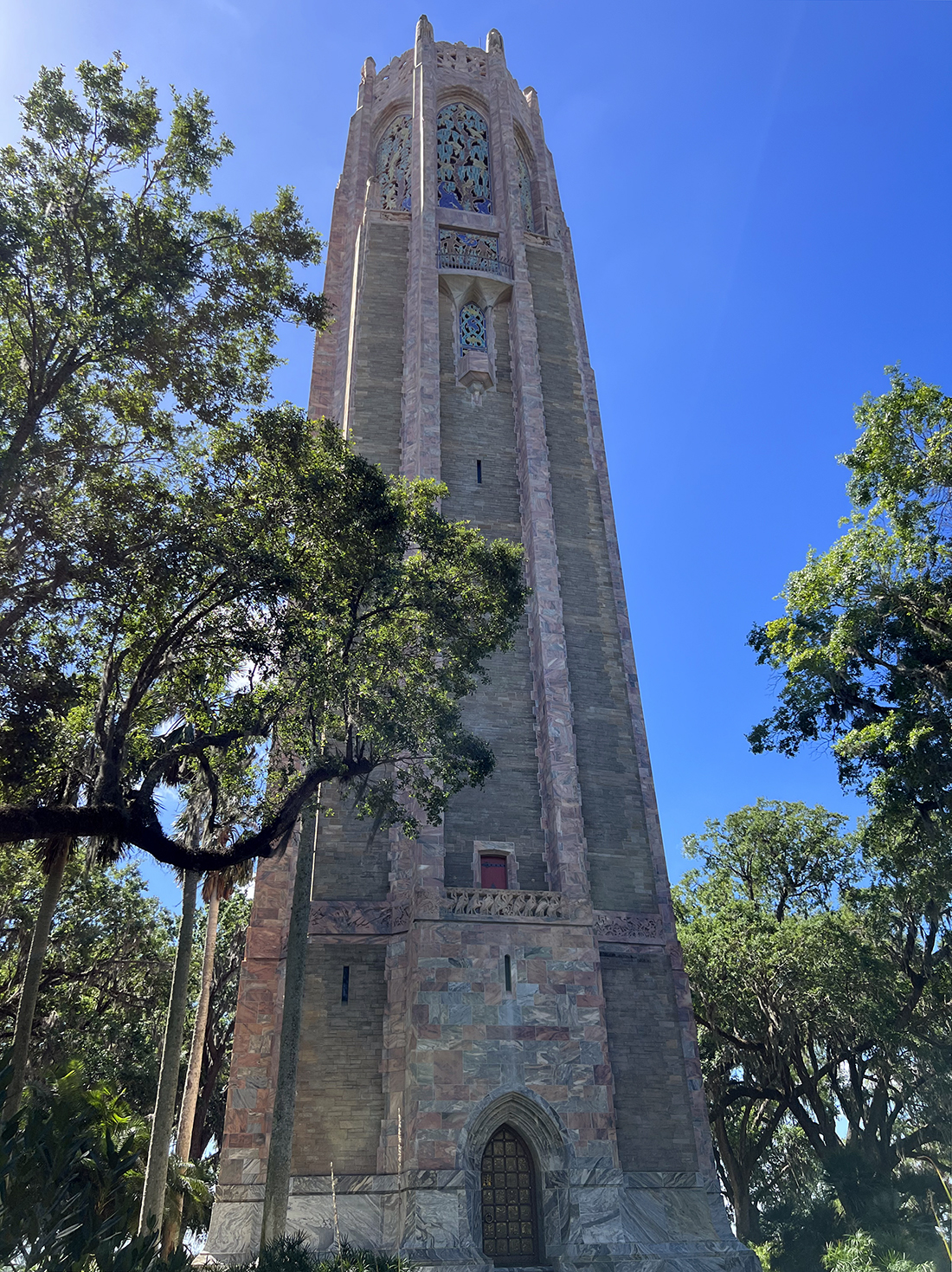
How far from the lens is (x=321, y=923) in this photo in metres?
18.8

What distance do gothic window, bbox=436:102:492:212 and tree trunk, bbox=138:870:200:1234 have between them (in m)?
24.6

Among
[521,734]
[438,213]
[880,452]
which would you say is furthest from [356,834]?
[438,213]

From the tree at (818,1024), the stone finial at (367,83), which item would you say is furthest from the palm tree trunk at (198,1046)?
the stone finial at (367,83)

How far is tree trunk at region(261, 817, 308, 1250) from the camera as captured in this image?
1307 cm

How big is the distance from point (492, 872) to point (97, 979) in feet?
41.8

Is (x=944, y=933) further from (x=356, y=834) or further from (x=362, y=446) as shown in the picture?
(x=362, y=446)

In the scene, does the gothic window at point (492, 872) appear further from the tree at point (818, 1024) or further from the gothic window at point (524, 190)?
the gothic window at point (524, 190)

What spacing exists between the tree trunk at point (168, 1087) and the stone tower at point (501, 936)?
1.50 meters

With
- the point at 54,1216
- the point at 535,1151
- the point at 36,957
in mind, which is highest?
the point at 36,957

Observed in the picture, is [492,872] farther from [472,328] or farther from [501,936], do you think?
[472,328]

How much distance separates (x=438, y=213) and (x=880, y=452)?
59.4 feet

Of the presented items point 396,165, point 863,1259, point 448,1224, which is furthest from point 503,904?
point 396,165

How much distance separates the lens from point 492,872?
66.6 ft

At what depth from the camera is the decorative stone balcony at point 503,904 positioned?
61.0 feet
